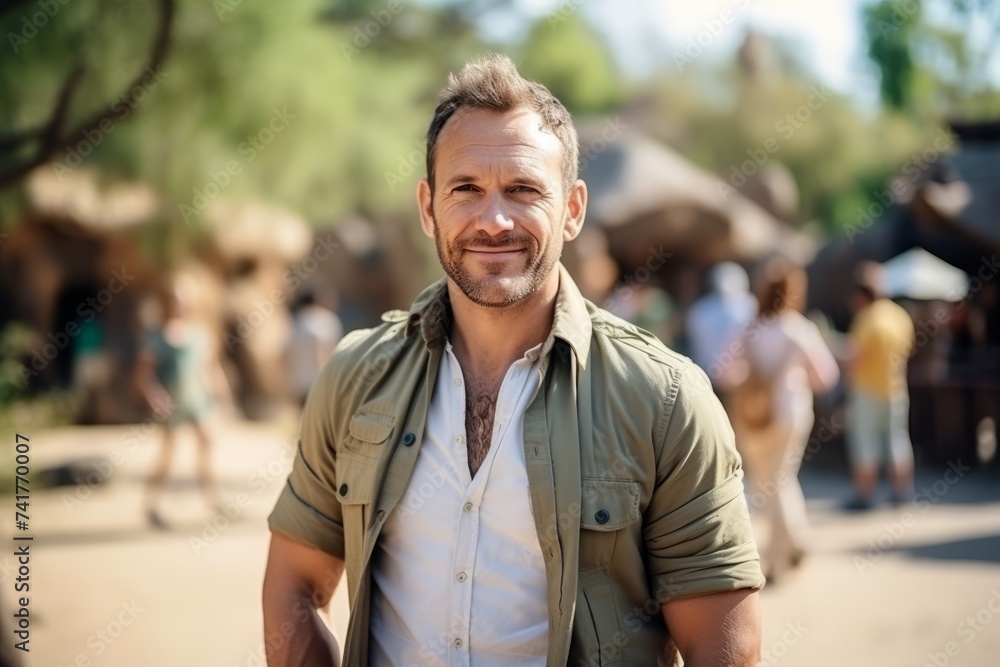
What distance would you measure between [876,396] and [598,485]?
260 inches

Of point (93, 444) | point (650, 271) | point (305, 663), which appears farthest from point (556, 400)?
point (650, 271)

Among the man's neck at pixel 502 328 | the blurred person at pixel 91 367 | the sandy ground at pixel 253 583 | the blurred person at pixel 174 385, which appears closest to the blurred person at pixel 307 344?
the blurred person at pixel 174 385

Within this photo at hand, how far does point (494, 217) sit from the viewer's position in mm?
2078

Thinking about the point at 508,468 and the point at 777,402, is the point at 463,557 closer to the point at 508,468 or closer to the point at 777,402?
the point at 508,468

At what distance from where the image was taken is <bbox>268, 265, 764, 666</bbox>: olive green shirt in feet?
6.40

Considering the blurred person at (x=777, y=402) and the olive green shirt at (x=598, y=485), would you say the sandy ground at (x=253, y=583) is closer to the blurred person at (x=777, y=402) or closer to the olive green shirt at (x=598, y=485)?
the blurred person at (x=777, y=402)

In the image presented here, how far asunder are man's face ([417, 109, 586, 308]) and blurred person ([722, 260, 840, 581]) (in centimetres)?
410

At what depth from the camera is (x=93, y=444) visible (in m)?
12.2

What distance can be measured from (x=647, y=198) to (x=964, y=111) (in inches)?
324

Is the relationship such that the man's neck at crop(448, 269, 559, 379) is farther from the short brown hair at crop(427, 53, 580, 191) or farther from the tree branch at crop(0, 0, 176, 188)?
the tree branch at crop(0, 0, 176, 188)

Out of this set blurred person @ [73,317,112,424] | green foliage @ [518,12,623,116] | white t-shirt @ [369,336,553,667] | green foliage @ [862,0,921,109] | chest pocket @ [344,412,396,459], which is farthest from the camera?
green foliage @ [518,12,623,116]

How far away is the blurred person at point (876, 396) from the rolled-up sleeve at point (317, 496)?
656cm

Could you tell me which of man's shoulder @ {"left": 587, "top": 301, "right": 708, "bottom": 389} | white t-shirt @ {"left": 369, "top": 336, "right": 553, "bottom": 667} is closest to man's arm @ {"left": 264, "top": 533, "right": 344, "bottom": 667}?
white t-shirt @ {"left": 369, "top": 336, "right": 553, "bottom": 667}

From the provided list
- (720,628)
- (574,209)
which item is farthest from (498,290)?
(720,628)
